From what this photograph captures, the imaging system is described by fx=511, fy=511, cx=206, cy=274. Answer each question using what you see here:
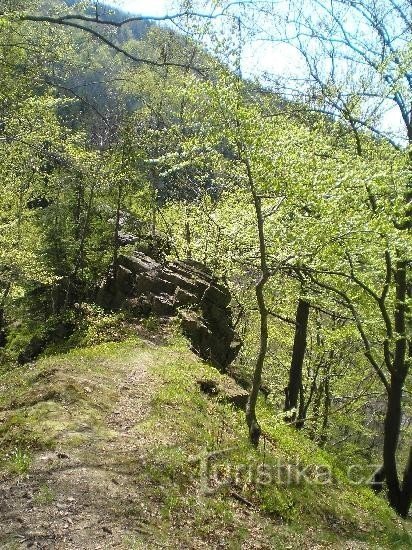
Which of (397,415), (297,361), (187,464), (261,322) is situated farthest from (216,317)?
(187,464)

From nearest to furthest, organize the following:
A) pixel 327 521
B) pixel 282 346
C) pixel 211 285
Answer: pixel 327 521, pixel 211 285, pixel 282 346

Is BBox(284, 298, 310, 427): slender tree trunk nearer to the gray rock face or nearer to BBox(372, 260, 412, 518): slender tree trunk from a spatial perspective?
the gray rock face

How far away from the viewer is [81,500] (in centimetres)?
710

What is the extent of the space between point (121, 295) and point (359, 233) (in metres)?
13.2

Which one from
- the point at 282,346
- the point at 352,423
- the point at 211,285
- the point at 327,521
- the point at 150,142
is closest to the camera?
the point at 327,521

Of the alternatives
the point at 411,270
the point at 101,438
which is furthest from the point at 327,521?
the point at 411,270

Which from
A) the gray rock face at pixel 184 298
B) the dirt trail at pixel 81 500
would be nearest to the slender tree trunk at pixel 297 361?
the gray rock face at pixel 184 298

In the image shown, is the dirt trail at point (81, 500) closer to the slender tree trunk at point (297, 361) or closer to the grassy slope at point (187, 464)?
the grassy slope at point (187, 464)

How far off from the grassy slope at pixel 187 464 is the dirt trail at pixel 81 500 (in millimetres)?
57

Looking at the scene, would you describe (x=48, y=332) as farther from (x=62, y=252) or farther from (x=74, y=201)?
(x=74, y=201)

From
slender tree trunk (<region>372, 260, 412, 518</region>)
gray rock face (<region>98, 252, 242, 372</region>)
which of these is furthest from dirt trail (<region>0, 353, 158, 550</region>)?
gray rock face (<region>98, 252, 242, 372</region>)

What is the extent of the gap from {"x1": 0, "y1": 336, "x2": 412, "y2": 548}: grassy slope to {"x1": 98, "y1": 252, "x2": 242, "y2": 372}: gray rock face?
5.49 meters

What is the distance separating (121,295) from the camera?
21.6m

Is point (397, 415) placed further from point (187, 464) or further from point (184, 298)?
point (184, 298)
